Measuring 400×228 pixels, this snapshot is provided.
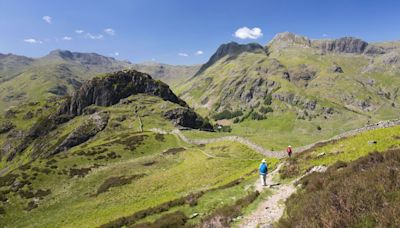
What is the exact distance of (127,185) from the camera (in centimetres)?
5847

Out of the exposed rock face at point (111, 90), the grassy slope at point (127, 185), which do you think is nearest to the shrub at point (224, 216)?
the grassy slope at point (127, 185)

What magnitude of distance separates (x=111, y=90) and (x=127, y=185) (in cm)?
13533

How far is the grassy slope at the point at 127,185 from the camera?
140ft

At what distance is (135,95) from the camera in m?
186

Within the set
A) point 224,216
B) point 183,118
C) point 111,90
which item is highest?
point 111,90

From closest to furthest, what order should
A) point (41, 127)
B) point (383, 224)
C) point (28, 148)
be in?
point (383, 224) → point (28, 148) → point (41, 127)

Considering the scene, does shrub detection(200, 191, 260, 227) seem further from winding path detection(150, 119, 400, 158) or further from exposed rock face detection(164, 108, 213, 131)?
exposed rock face detection(164, 108, 213, 131)

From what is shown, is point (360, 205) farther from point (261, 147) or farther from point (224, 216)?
point (261, 147)

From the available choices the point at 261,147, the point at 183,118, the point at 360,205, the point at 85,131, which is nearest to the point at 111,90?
the point at 85,131

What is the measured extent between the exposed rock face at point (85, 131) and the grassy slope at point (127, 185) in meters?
39.5

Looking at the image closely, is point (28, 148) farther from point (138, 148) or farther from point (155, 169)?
point (155, 169)

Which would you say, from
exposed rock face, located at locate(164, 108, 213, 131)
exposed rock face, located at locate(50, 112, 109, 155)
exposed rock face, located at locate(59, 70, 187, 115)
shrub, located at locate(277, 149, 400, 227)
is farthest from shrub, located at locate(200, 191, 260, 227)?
exposed rock face, located at locate(59, 70, 187, 115)

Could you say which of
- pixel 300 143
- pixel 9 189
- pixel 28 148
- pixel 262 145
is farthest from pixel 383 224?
pixel 28 148

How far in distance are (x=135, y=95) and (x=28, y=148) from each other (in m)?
66.1
